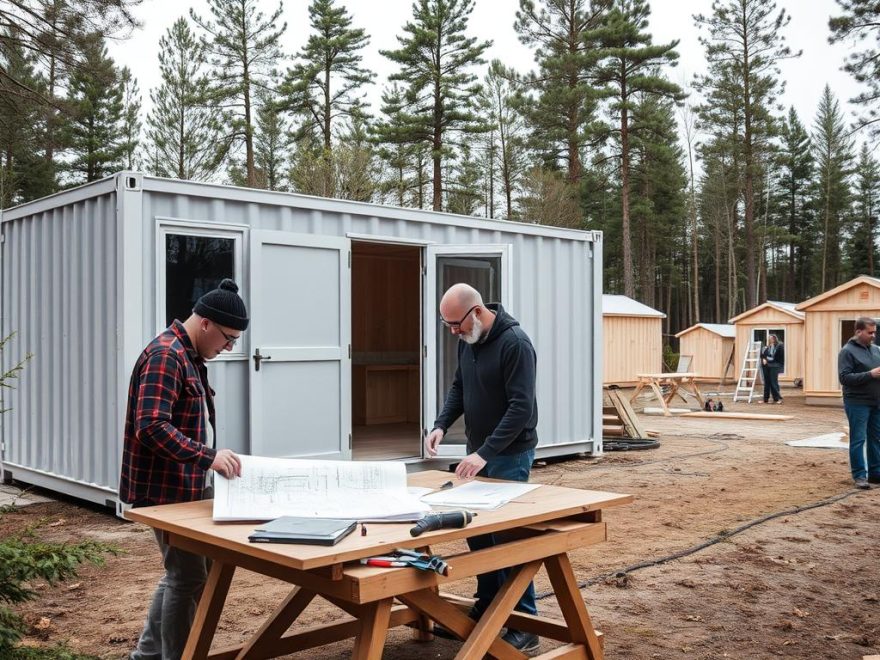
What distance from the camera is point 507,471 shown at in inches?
170

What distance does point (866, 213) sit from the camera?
159 ft

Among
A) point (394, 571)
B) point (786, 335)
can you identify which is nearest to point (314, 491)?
point (394, 571)

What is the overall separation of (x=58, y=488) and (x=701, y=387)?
23.2m

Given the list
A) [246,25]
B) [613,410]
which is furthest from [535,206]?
[613,410]

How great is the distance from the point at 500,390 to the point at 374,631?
1782 mm

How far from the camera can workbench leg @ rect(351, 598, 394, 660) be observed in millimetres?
2768

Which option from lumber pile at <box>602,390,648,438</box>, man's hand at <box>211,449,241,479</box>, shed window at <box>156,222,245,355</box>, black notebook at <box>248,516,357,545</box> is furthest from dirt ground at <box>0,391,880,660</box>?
lumber pile at <box>602,390,648,438</box>

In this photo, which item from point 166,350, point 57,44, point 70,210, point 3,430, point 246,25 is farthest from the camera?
point 246,25

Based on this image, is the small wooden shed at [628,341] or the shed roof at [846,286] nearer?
the shed roof at [846,286]

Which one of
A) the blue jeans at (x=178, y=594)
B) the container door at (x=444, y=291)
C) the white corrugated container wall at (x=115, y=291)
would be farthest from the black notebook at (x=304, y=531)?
the container door at (x=444, y=291)

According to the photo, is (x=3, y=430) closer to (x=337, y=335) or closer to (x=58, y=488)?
(x=58, y=488)

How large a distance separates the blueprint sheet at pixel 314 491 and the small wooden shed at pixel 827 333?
19447mm

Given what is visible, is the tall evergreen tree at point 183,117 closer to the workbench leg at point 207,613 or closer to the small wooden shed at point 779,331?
the small wooden shed at point 779,331

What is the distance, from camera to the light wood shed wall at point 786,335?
26062 millimetres
